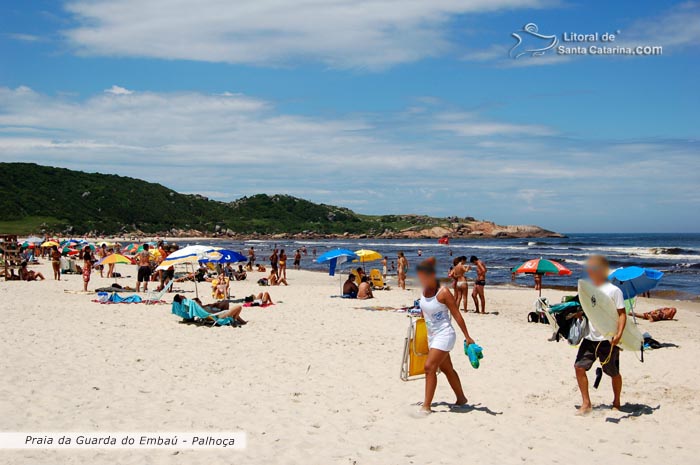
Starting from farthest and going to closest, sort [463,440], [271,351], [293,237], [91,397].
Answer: [293,237] < [271,351] < [91,397] < [463,440]

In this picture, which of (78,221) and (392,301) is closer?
(392,301)

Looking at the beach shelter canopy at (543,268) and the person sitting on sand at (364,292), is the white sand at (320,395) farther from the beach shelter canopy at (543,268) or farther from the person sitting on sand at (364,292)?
the person sitting on sand at (364,292)

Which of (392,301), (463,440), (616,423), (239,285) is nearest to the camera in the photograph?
(463,440)

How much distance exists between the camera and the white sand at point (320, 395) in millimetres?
5480

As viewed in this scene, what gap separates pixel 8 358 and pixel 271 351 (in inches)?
150

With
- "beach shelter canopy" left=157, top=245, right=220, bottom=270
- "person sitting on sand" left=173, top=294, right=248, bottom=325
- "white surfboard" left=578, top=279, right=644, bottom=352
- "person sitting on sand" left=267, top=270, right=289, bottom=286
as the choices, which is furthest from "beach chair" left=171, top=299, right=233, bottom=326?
"person sitting on sand" left=267, top=270, right=289, bottom=286

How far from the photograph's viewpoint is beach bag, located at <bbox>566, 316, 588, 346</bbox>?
655 cm

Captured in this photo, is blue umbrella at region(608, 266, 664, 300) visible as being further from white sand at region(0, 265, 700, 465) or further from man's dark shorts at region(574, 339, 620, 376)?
man's dark shorts at region(574, 339, 620, 376)

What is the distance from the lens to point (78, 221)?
98.6m

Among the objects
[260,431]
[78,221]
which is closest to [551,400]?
[260,431]

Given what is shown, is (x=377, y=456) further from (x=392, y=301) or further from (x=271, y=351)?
(x=392, y=301)
